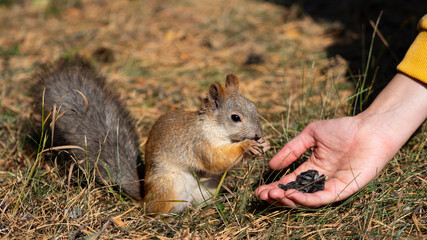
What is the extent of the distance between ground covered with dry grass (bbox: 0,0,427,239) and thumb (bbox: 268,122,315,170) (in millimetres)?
208

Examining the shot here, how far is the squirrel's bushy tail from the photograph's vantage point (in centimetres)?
215

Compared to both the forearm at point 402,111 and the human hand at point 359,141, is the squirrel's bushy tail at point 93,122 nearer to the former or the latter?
the human hand at point 359,141

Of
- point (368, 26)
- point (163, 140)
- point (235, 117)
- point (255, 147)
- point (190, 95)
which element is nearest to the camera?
point (255, 147)

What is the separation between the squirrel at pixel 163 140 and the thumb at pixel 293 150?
120 millimetres

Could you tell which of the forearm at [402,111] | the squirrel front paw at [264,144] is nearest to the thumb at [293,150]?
the squirrel front paw at [264,144]

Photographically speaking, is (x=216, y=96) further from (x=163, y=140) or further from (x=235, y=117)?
(x=163, y=140)

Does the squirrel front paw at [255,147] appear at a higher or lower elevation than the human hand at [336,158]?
higher

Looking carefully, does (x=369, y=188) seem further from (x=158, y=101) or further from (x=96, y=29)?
(x=96, y=29)

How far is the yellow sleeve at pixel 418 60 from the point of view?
6.61ft

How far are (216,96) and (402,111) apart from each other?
41.8 inches

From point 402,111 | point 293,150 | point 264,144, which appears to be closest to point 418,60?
point 402,111

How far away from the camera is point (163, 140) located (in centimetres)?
221

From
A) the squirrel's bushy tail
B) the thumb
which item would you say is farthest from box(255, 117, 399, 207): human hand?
the squirrel's bushy tail

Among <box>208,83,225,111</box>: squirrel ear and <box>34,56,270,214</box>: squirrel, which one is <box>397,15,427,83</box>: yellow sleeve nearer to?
<box>34,56,270,214</box>: squirrel
